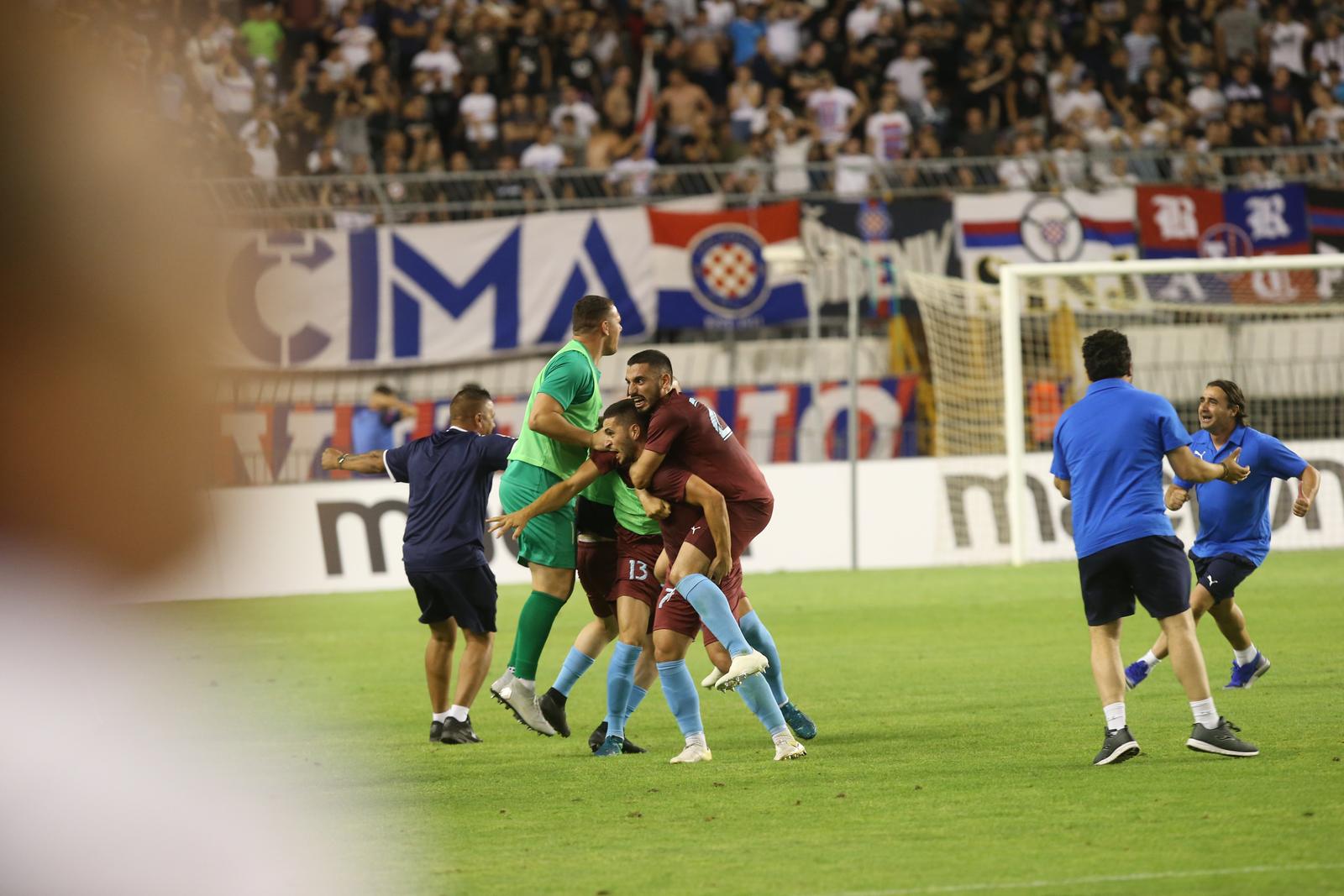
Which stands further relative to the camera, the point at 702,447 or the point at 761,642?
the point at 761,642

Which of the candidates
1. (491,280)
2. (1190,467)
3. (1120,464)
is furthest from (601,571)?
(491,280)

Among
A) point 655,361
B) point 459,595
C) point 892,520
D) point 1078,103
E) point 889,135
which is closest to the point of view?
point 655,361

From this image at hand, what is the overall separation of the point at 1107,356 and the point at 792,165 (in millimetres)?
15121

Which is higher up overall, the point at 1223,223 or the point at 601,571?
the point at 1223,223

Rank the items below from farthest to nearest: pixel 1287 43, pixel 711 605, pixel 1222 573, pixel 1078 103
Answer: pixel 1287 43, pixel 1078 103, pixel 1222 573, pixel 711 605

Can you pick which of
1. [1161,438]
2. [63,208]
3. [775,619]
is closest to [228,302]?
[63,208]

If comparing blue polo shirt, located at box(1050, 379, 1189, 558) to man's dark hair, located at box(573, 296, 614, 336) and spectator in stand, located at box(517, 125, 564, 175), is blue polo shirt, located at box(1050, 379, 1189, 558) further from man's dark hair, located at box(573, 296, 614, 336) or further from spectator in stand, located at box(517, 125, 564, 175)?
spectator in stand, located at box(517, 125, 564, 175)

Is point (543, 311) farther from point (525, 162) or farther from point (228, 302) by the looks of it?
point (228, 302)

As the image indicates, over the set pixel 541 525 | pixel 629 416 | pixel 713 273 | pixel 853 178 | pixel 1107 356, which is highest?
pixel 853 178

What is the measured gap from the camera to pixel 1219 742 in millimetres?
7535

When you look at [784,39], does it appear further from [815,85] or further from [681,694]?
[681,694]

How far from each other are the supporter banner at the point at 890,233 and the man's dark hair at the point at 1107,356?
1543 cm

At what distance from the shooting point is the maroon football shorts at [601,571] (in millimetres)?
9117

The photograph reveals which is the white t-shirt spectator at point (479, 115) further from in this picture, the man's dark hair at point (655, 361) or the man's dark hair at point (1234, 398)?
the man's dark hair at point (655, 361)
